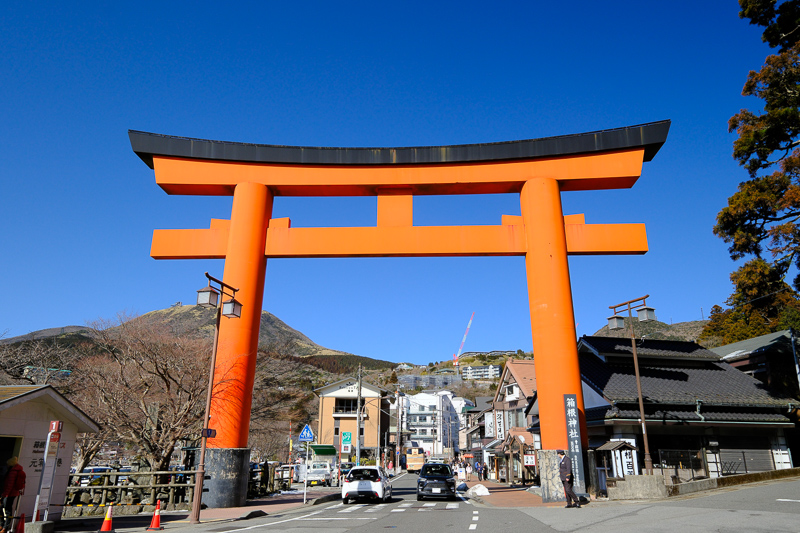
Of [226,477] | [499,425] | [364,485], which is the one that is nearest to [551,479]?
[364,485]

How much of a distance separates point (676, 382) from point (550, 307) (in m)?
11.3

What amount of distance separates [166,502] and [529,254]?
15177 mm

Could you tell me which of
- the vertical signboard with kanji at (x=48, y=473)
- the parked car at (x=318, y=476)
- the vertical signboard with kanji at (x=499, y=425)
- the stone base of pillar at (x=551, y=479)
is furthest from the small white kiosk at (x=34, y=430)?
the vertical signboard with kanji at (x=499, y=425)

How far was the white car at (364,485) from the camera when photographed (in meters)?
18.6

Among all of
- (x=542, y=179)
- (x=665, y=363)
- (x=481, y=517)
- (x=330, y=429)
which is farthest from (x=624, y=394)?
(x=330, y=429)

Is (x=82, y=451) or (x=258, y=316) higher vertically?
(x=258, y=316)

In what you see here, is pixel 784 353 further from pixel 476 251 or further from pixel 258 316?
pixel 258 316

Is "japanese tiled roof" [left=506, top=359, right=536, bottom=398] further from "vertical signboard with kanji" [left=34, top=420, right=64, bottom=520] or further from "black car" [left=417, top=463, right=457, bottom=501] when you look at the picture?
"vertical signboard with kanji" [left=34, top=420, right=64, bottom=520]

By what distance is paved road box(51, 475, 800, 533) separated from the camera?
9492mm

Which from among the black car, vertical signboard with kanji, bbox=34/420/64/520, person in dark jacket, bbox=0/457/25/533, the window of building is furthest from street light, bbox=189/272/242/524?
the window of building

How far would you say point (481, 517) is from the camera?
12680mm

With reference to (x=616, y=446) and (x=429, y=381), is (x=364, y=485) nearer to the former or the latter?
(x=616, y=446)

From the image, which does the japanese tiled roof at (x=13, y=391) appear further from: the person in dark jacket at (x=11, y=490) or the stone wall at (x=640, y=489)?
the stone wall at (x=640, y=489)

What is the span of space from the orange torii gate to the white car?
459 centimetres
